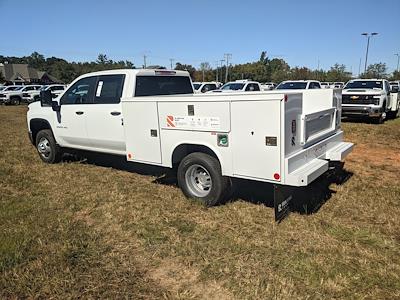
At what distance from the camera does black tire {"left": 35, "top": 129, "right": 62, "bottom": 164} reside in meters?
7.75

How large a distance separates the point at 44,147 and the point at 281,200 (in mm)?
6035

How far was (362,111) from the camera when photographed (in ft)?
46.8

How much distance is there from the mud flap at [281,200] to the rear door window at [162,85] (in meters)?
3.22

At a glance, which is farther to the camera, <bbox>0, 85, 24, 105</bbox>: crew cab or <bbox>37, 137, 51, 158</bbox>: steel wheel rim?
<bbox>0, 85, 24, 105</bbox>: crew cab

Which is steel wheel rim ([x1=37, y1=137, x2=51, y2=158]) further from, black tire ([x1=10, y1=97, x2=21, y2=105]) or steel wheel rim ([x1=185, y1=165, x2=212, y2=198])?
black tire ([x1=10, y1=97, x2=21, y2=105])

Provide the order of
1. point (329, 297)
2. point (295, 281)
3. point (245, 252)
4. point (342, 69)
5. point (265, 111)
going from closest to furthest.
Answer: point (329, 297) → point (295, 281) → point (245, 252) → point (265, 111) → point (342, 69)

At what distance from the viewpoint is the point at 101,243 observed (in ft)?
13.2

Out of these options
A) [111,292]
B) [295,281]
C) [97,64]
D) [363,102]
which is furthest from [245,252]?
[97,64]

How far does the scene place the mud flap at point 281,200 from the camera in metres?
4.16

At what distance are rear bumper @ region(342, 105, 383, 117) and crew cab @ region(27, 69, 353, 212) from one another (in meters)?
9.62

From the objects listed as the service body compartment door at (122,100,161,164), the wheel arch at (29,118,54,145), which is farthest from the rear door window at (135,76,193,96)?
the wheel arch at (29,118,54,145)

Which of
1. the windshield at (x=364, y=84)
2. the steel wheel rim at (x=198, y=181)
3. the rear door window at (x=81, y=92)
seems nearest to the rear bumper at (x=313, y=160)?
the steel wheel rim at (x=198, y=181)

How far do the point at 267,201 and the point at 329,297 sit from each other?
230 centimetres

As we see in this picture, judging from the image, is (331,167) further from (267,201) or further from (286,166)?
(286,166)
